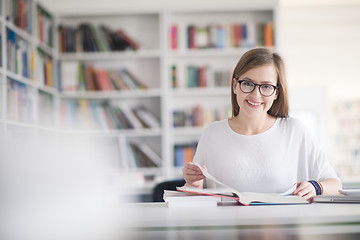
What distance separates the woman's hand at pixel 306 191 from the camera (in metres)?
1.26

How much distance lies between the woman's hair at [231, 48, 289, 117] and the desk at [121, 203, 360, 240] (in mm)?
647

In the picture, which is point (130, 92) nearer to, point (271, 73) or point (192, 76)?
point (192, 76)

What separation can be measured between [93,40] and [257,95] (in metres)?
3.20

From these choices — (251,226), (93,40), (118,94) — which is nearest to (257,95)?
(251,226)

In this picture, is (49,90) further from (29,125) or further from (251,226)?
(251,226)

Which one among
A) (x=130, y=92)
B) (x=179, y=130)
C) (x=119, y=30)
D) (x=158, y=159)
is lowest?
(x=158, y=159)

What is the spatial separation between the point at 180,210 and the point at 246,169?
1.57 ft

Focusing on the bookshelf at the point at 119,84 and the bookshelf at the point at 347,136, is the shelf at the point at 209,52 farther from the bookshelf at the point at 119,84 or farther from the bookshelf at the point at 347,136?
the bookshelf at the point at 347,136

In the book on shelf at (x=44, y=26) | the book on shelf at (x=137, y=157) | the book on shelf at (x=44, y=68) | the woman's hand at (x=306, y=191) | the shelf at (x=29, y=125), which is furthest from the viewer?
the book on shelf at (x=137, y=157)

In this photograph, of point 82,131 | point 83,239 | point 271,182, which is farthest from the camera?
point 82,131

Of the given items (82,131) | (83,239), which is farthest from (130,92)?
(83,239)

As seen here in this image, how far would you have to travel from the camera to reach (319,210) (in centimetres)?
100

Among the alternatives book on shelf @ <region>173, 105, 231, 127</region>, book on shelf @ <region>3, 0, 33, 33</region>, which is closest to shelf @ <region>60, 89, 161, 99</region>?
book on shelf @ <region>173, 105, 231, 127</region>

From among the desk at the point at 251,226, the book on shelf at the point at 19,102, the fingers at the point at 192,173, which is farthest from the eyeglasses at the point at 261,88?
the book on shelf at the point at 19,102
